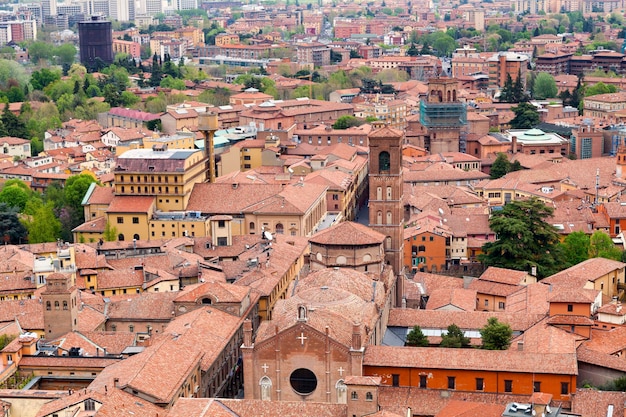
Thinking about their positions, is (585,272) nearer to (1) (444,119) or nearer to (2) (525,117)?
(1) (444,119)

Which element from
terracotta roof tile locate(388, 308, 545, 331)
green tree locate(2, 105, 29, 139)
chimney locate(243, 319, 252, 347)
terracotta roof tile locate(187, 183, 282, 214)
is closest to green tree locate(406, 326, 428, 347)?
terracotta roof tile locate(388, 308, 545, 331)

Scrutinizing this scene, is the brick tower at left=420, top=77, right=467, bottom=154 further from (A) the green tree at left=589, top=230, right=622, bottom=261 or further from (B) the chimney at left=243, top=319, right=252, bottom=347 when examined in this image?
(B) the chimney at left=243, top=319, right=252, bottom=347

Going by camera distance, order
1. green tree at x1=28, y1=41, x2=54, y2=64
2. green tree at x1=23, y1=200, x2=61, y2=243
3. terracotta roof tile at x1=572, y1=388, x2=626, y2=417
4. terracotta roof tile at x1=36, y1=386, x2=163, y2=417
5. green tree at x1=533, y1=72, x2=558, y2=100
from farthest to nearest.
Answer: green tree at x1=28, y1=41, x2=54, y2=64 → green tree at x1=533, y1=72, x2=558, y2=100 → green tree at x1=23, y1=200, x2=61, y2=243 → terracotta roof tile at x1=572, y1=388, x2=626, y2=417 → terracotta roof tile at x1=36, y1=386, x2=163, y2=417

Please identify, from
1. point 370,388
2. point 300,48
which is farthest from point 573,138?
point 300,48

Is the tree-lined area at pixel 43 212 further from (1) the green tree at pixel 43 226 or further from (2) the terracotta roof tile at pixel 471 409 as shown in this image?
(2) the terracotta roof tile at pixel 471 409

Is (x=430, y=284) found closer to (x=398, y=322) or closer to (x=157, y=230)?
(x=398, y=322)

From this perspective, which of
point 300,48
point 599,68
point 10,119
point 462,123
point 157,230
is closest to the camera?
point 157,230
